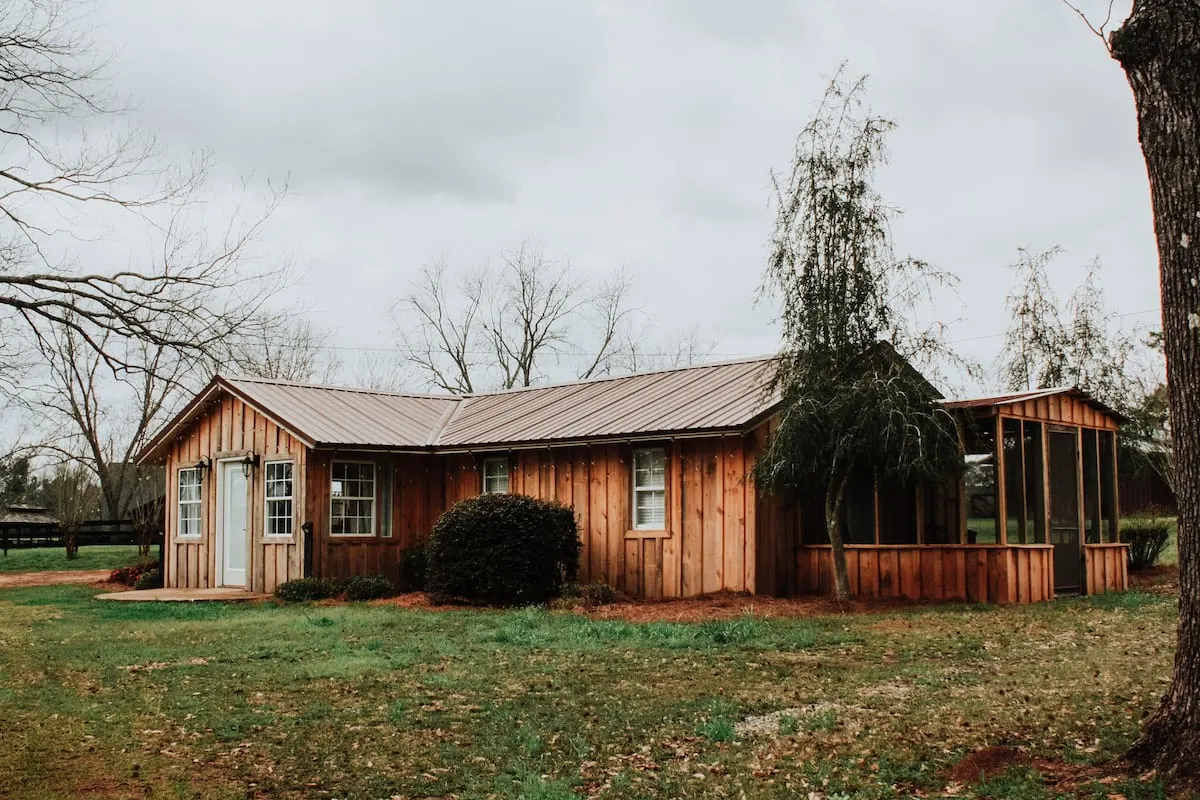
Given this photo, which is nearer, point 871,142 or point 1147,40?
point 1147,40

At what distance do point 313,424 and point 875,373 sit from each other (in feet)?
34.7

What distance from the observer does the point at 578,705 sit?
29.1ft

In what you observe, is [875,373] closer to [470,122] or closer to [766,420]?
[766,420]

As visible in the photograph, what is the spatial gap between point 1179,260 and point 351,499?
1695 cm

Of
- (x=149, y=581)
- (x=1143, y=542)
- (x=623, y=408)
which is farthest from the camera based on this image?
(x=149, y=581)

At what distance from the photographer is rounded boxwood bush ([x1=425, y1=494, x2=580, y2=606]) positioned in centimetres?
1686

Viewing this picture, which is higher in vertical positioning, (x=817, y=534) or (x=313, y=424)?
(x=313, y=424)

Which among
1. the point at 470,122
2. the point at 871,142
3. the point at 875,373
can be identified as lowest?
the point at 875,373

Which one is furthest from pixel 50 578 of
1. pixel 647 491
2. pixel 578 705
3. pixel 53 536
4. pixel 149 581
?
pixel 578 705

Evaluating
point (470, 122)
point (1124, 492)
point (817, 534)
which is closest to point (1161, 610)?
→ point (817, 534)

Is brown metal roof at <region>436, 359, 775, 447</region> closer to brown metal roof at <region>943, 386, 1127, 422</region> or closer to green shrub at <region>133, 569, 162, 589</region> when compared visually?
brown metal roof at <region>943, 386, 1127, 422</region>

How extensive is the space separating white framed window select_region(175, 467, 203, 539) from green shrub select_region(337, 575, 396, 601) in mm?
5017

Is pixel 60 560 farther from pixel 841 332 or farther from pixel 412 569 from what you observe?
pixel 841 332

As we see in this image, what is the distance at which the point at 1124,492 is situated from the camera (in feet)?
99.1
